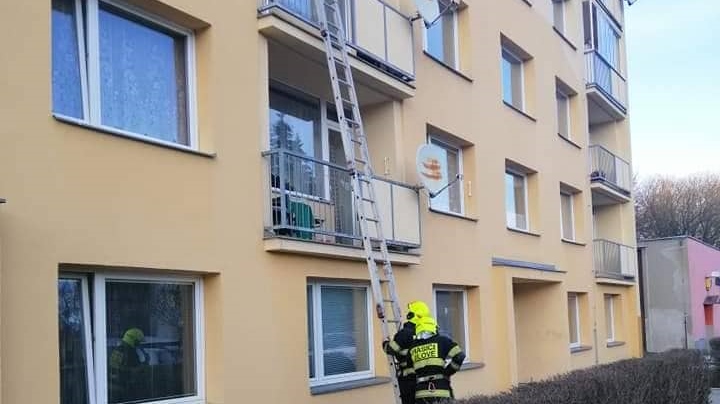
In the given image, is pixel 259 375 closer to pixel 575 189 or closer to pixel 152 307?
pixel 152 307

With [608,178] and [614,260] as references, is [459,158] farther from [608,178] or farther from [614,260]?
[614,260]

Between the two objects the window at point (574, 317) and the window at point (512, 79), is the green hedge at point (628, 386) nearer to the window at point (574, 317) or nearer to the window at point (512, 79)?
the window at point (512, 79)

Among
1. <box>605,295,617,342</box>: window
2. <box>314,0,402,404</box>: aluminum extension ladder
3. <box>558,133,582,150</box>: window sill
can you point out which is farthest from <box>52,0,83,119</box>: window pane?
<box>605,295,617,342</box>: window

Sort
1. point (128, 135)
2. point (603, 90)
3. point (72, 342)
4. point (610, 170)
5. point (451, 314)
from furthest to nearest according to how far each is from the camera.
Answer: point (610, 170), point (603, 90), point (451, 314), point (128, 135), point (72, 342)

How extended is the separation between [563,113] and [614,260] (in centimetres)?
434

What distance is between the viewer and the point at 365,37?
33.2ft

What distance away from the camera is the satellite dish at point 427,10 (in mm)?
11070

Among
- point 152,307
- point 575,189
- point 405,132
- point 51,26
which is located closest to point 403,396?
point 152,307

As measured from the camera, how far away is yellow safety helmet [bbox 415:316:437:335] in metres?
8.20

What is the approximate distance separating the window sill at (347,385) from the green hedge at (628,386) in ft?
7.01

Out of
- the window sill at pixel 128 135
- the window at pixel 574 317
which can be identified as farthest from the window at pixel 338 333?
the window at pixel 574 317

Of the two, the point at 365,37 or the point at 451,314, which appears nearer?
the point at 365,37

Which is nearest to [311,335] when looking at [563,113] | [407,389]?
[407,389]

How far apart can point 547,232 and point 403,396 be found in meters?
8.43
